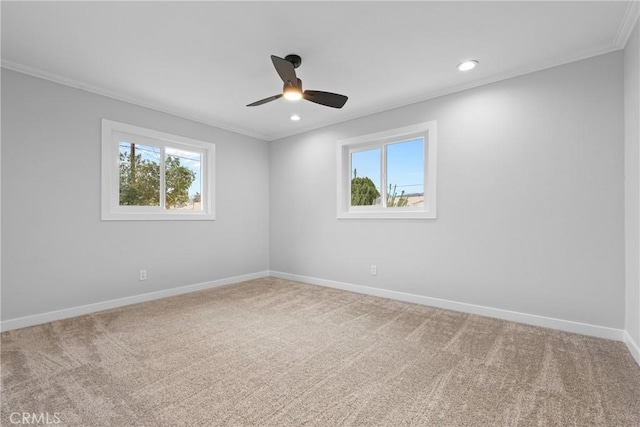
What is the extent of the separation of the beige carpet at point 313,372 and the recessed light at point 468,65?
8.01ft

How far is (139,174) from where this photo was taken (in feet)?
12.4

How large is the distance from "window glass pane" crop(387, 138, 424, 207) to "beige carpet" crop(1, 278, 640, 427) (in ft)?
4.82

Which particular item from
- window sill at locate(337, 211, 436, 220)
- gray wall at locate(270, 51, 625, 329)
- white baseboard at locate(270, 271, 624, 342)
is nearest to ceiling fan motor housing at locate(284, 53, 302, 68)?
Result: gray wall at locate(270, 51, 625, 329)

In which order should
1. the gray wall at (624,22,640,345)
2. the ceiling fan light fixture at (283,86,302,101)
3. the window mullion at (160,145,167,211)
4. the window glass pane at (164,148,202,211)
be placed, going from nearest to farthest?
the gray wall at (624,22,640,345), the ceiling fan light fixture at (283,86,302,101), the window mullion at (160,145,167,211), the window glass pane at (164,148,202,211)

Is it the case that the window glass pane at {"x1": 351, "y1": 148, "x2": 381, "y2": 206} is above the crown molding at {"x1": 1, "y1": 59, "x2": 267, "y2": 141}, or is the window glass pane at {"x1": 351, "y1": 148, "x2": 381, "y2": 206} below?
below

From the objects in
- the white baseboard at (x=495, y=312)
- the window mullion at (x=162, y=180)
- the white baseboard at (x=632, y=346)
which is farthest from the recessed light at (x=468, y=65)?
the window mullion at (x=162, y=180)

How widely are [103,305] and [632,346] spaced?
4.87 metres

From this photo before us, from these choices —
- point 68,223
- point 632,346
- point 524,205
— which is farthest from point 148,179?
point 632,346

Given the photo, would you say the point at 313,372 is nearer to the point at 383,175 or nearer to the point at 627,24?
the point at 383,175

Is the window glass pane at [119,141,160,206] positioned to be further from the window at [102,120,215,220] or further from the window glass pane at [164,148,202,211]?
the window glass pane at [164,148,202,211]

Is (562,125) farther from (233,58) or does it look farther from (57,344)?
(57,344)

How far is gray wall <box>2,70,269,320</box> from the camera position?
2781 mm

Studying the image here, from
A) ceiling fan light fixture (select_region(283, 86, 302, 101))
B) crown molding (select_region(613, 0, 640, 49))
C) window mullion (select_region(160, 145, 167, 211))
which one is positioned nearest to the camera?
crown molding (select_region(613, 0, 640, 49))

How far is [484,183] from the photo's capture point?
10.3ft
